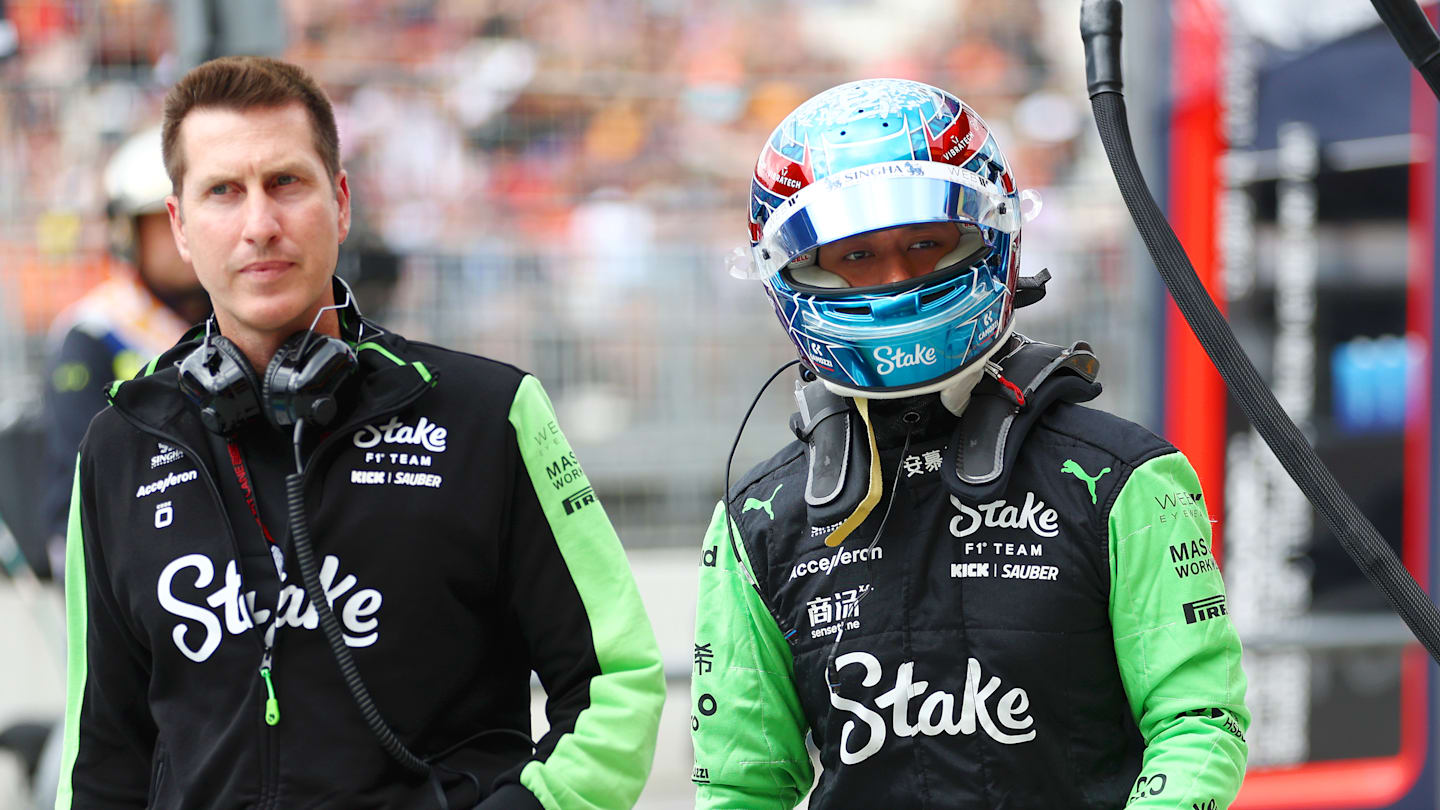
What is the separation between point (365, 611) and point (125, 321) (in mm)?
2439

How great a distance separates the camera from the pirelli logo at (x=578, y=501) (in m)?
2.36

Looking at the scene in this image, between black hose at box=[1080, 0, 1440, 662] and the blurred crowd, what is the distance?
4.48 m

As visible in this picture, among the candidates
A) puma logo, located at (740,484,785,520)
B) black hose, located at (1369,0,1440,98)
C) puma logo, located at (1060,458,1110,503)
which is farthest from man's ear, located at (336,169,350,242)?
black hose, located at (1369,0,1440,98)

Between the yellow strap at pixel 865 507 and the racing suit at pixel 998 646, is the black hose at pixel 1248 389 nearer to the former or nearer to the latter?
the racing suit at pixel 998 646

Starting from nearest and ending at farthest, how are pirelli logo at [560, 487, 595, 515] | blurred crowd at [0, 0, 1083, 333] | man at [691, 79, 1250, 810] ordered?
1. man at [691, 79, 1250, 810]
2. pirelli logo at [560, 487, 595, 515]
3. blurred crowd at [0, 0, 1083, 333]

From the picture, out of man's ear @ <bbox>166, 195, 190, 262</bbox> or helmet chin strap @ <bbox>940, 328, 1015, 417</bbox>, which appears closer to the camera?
helmet chin strap @ <bbox>940, 328, 1015, 417</bbox>

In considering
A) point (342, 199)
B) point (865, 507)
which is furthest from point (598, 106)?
point (865, 507)

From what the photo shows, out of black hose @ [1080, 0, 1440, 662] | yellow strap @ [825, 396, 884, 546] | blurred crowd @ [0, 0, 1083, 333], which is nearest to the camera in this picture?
black hose @ [1080, 0, 1440, 662]

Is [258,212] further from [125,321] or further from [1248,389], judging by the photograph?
[125,321]

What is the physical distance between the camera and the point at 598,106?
639 centimetres

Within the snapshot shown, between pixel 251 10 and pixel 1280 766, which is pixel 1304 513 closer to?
pixel 1280 766

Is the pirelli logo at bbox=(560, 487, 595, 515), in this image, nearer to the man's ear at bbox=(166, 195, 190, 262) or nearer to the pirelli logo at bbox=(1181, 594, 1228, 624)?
the man's ear at bbox=(166, 195, 190, 262)

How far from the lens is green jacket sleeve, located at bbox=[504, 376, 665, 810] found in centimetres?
222

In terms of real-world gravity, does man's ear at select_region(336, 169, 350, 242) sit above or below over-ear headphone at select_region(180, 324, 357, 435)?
above
